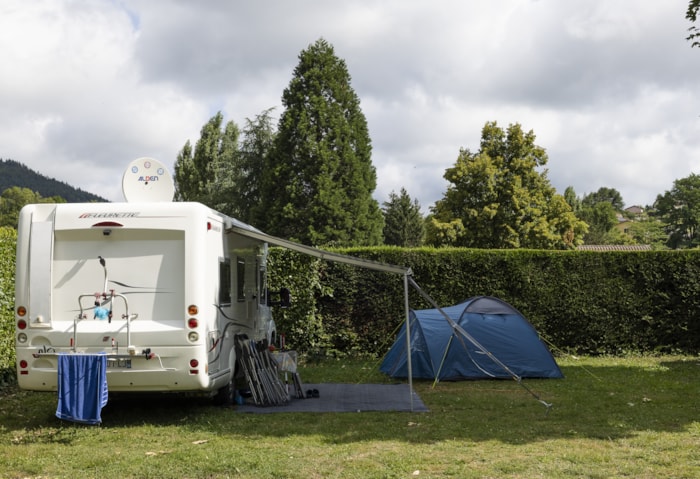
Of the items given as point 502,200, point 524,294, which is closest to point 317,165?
point 502,200

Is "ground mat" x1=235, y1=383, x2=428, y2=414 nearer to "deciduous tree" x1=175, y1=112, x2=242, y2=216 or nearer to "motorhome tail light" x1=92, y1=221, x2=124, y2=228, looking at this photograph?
"motorhome tail light" x1=92, y1=221, x2=124, y2=228

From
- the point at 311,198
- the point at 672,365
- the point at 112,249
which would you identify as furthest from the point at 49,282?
the point at 311,198

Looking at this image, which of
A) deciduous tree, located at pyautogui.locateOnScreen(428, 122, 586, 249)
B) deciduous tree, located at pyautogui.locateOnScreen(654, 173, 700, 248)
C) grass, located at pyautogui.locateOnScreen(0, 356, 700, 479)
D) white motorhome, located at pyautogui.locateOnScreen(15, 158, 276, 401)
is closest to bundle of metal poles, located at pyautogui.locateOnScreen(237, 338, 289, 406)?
grass, located at pyautogui.locateOnScreen(0, 356, 700, 479)

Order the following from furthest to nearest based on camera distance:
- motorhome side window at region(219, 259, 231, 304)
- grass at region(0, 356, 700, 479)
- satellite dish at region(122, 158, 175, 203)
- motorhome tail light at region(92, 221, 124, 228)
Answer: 1. satellite dish at region(122, 158, 175, 203)
2. motorhome side window at region(219, 259, 231, 304)
3. motorhome tail light at region(92, 221, 124, 228)
4. grass at region(0, 356, 700, 479)

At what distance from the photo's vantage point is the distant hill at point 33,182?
147125 millimetres

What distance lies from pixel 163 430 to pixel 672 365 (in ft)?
32.9

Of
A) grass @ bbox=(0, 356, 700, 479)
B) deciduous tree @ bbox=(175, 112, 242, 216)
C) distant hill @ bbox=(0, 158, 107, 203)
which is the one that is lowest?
grass @ bbox=(0, 356, 700, 479)

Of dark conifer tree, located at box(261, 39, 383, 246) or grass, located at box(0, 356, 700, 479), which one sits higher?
dark conifer tree, located at box(261, 39, 383, 246)

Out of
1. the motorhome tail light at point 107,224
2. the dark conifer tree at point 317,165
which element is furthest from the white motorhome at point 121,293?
the dark conifer tree at point 317,165

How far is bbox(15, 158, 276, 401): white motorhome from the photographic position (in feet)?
24.6

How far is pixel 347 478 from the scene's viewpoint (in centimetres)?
548

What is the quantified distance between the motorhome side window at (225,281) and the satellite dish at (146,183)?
1080 millimetres

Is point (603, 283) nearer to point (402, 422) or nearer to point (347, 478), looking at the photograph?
point (402, 422)

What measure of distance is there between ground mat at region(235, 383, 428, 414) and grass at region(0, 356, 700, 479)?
11.2 inches
